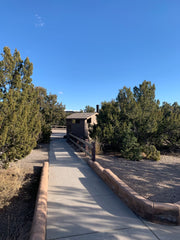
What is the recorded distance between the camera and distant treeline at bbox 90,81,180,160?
8453 mm

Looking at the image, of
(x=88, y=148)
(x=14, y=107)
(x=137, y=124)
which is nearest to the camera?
(x=14, y=107)

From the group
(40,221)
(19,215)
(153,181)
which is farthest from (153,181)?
(19,215)

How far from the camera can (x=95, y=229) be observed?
2.43 metres

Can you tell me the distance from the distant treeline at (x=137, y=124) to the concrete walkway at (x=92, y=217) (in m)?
4.50

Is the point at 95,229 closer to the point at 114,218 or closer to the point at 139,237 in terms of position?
the point at 114,218

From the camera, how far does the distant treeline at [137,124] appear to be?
8.45 meters

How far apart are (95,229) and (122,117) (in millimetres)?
7643

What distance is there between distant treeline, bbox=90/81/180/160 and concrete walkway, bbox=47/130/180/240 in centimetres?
450

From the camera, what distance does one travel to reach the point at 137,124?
29.7 feet

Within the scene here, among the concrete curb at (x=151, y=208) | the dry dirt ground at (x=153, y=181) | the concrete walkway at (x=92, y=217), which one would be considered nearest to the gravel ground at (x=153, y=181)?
the dry dirt ground at (x=153, y=181)

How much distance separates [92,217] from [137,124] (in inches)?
288

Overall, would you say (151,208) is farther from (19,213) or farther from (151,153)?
(151,153)

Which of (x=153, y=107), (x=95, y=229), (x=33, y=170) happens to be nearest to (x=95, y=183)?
(x=95, y=229)

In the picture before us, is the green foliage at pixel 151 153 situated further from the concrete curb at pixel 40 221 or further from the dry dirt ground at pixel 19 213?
the concrete curb at pixel 40 221
